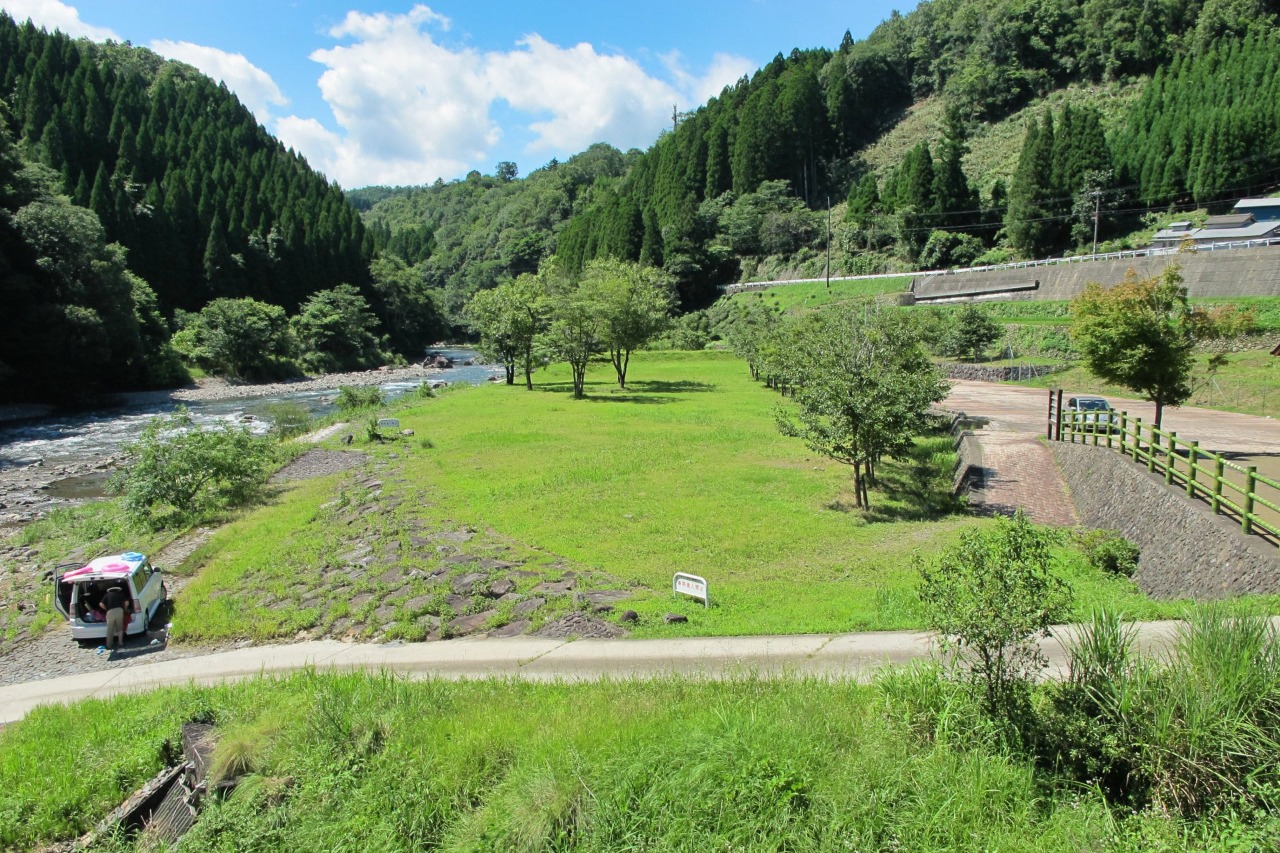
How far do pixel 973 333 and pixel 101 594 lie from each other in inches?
2244

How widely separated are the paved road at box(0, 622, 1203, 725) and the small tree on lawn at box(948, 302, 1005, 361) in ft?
168

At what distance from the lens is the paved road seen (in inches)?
387

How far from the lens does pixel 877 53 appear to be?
144625 millimetres

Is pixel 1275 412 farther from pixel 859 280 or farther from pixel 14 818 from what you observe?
pixel 859 280

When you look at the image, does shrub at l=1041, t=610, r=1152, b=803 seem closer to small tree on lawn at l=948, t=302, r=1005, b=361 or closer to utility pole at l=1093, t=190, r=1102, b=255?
small tree on lawn at l=948, t=302, r=1005, b=361

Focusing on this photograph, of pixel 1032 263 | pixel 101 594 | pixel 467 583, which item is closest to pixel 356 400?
pixel 101 594

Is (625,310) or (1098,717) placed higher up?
(625,310)

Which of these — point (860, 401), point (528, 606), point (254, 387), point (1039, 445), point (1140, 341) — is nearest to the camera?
point (528, 606)

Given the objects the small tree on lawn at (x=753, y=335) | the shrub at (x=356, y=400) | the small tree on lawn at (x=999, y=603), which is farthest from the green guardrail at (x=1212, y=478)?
the shrub at (x=356, y=400)

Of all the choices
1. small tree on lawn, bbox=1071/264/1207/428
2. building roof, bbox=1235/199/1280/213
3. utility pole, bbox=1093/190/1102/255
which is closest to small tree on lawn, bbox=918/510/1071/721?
small tree on lawn, bbox=1071/264/1207/428

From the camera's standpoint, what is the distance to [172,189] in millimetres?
88062

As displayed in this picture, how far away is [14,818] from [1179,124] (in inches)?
3835

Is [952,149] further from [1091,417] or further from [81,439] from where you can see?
[81,439]

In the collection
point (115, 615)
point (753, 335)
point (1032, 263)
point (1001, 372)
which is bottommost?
point (115, 615)
